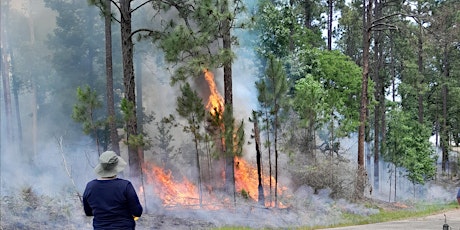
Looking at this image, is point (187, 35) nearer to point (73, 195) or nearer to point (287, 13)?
point (73, 195)

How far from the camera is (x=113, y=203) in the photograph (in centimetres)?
442

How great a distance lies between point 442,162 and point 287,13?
20165mm

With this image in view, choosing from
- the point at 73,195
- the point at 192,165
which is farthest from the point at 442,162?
the point at 73,195

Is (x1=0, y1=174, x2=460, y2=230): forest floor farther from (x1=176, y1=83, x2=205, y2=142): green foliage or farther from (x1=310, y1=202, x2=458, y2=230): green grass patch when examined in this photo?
(x1=176, y1=83, x2=205, y2=142): green foliage

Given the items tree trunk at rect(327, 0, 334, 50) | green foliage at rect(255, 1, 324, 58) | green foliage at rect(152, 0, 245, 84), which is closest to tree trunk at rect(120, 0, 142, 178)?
green foliage at rect(152, 0, 245, 84)

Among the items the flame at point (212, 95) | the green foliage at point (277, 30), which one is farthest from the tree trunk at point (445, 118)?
the flame at point (212, 95)

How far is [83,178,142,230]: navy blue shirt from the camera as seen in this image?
14.5ft

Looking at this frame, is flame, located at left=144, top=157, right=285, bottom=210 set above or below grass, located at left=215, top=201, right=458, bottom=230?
above

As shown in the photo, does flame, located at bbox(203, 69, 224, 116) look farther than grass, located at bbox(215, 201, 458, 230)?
Yes

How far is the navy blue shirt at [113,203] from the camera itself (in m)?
4.41

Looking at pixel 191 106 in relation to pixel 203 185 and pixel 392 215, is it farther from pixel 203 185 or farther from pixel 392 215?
pixel 392 215

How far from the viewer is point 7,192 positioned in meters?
15.6

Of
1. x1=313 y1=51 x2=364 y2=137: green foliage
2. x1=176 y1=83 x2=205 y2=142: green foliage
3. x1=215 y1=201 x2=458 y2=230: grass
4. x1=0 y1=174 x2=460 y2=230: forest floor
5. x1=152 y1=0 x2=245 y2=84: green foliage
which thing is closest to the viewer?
x1=0 y1=174 x2=460 y2=230: forest floor

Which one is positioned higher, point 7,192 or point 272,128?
point 272,128
